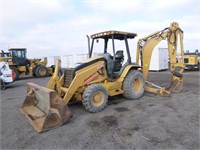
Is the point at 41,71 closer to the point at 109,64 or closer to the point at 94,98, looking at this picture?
the point at 109,64

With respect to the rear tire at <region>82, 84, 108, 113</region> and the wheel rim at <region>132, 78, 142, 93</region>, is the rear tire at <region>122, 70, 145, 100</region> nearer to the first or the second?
the wheel rim at <region>132, 78, 142, 93</region>

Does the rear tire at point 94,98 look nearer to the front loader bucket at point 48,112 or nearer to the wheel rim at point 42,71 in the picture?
the front loader bucket at point 48,112

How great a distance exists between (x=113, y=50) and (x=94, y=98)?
1.79 meters

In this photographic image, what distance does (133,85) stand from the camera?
6609mm

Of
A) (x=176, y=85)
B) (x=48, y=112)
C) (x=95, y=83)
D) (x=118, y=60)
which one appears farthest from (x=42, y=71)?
(x=48, y=112)

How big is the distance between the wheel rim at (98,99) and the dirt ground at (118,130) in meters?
0.29

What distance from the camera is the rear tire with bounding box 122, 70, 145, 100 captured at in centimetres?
616

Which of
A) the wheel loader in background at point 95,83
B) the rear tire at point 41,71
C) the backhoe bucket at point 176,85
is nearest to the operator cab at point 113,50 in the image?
the wheel loader in background at point 95,83

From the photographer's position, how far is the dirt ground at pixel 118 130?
3338 mm

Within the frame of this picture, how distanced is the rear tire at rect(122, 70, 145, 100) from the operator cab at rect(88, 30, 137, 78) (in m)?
0.37

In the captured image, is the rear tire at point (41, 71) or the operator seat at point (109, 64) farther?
the rear tire at point (41, 71)

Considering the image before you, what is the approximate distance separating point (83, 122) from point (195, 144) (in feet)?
7.79

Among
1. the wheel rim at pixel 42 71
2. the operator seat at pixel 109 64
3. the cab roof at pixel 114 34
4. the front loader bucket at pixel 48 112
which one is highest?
the cab roof at pixel 114 34

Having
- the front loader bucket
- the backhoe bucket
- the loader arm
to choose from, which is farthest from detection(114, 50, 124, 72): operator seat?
the front loader bucket
